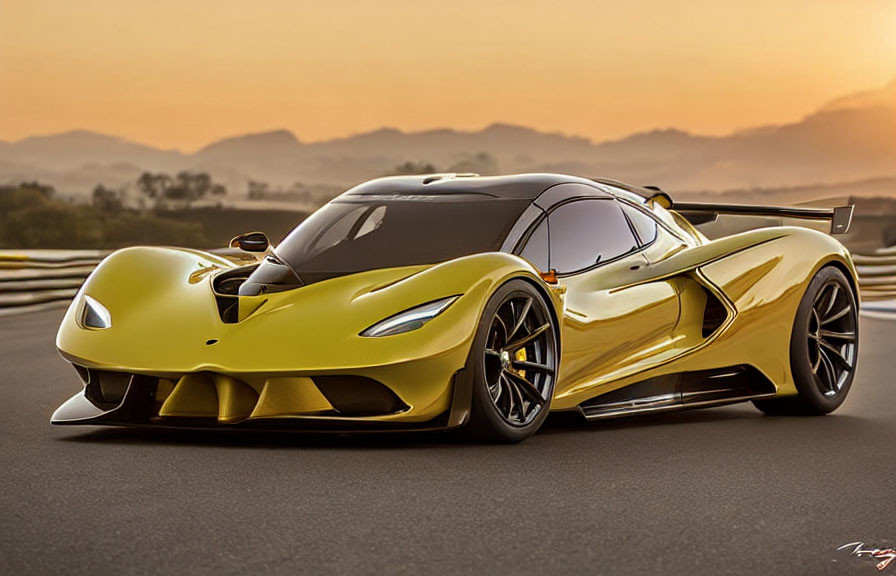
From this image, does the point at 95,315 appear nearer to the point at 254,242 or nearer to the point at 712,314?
the point at 254,242

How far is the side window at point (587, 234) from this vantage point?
736cm

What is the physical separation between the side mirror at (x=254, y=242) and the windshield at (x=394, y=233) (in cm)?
24

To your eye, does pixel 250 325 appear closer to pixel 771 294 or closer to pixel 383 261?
pixel 383 261

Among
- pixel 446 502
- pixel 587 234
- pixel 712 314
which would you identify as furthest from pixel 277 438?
pixel 712 314

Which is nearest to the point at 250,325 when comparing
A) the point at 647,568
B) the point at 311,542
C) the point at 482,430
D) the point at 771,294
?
the point at 482,430

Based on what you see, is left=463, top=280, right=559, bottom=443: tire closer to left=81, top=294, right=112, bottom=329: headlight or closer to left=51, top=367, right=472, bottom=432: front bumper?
left=51, top=367, right=472, bottom=432: front bumper

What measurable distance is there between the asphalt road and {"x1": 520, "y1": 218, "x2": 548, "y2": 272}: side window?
0.88m

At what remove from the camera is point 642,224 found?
8148mm

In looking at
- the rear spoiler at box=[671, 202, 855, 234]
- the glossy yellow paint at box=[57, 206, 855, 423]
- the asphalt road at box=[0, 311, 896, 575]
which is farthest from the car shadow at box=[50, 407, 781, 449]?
the rear spoiler at box=[671, 202, 855, 234]

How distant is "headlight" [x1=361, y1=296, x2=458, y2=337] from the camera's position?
20.3 feet

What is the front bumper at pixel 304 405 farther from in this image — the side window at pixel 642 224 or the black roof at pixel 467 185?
the side window at pixel 642 224

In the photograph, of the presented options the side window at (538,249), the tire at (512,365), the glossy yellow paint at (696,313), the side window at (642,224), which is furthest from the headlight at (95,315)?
the side window at (642,224)

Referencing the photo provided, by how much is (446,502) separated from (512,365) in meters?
1.54

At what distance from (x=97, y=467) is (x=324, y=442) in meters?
1.16
